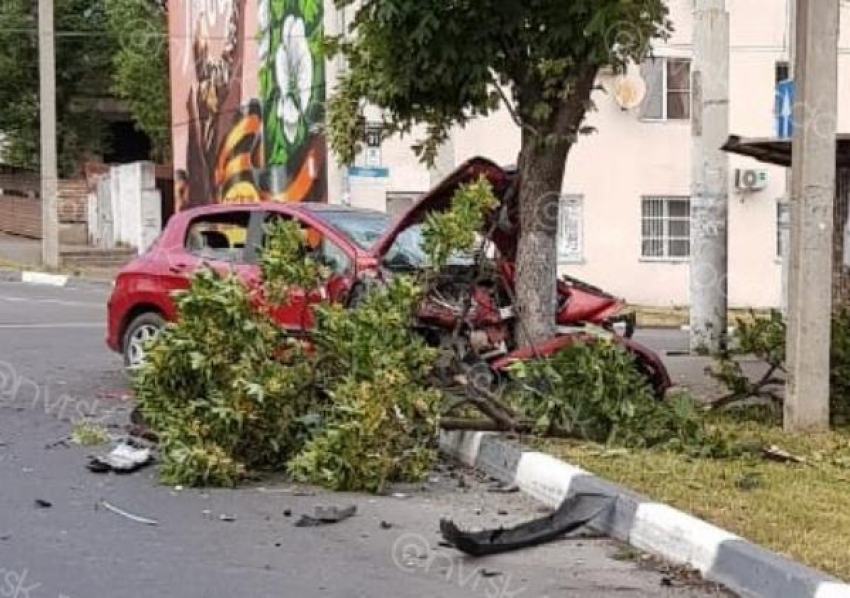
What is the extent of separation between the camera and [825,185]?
9.49 metres

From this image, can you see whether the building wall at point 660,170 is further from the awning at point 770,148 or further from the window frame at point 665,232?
the awning at point 770,148

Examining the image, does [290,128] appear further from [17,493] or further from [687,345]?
[17,493]

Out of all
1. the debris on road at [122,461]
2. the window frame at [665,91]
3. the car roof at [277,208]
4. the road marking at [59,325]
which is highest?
the window frame at [665,91]

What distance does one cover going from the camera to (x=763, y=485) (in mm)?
7785

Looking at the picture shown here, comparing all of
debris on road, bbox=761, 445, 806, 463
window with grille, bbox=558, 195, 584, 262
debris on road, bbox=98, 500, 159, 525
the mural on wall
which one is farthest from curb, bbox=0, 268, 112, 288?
debris on road, bbox=761, 445, 806, 463

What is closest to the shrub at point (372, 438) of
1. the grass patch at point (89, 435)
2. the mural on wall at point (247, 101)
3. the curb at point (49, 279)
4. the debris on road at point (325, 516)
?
the debris on road at point (325, 516)

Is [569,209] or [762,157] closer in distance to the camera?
[762,157]

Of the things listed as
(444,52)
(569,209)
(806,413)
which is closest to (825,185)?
(806,413)

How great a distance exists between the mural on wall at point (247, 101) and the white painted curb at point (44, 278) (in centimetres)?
402

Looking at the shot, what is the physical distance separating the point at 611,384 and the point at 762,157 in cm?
467

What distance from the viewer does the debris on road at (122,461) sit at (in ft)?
28.9

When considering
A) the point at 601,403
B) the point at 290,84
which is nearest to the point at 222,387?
the point at 601,403

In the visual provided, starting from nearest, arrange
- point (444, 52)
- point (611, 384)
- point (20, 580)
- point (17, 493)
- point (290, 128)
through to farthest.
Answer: point (20, 580) → point (17, 493) → point (611, 384) → point (444, 52) → point (290, 128)

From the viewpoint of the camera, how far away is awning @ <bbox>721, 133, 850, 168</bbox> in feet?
38.9
